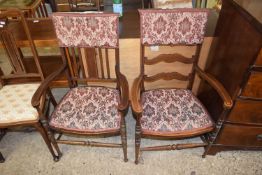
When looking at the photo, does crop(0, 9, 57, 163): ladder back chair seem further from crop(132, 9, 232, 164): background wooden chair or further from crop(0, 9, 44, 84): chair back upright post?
crop(132, 9, 232, 164): background wooden chair

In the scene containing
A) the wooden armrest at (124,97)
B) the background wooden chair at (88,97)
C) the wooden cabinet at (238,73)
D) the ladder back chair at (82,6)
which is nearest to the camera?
the wooden cabinet at (238,73)

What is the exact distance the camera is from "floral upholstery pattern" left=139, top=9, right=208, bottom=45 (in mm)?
1298

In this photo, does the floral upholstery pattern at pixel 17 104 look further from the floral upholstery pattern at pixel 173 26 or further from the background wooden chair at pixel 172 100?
the floral upholstery pattern at pixel 173 26

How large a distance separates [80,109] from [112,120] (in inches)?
10.4

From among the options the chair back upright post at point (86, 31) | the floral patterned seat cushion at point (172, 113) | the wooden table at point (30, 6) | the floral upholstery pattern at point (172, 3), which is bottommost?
the floral patterned seat cushion at point (172, 113)

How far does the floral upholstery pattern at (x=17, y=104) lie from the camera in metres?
1.42

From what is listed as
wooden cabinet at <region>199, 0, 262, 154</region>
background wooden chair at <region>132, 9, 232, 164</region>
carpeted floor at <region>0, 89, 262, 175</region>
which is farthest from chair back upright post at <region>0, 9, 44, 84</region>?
wooden cabinet at <region>199, 0, 262, 154</region>

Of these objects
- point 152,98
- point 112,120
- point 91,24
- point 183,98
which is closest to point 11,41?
point 91,24

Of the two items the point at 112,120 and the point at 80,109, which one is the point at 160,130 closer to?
the point at 112,120

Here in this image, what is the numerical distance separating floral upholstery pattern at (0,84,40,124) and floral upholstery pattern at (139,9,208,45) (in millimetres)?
967

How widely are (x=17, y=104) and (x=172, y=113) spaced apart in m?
1.15

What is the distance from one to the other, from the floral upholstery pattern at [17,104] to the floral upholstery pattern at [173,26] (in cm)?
97

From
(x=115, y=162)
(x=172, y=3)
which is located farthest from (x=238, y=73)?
(x=115, y=162)

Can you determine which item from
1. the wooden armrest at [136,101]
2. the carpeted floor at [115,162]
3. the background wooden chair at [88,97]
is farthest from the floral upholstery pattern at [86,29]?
the carpeted floor at [115,162]
